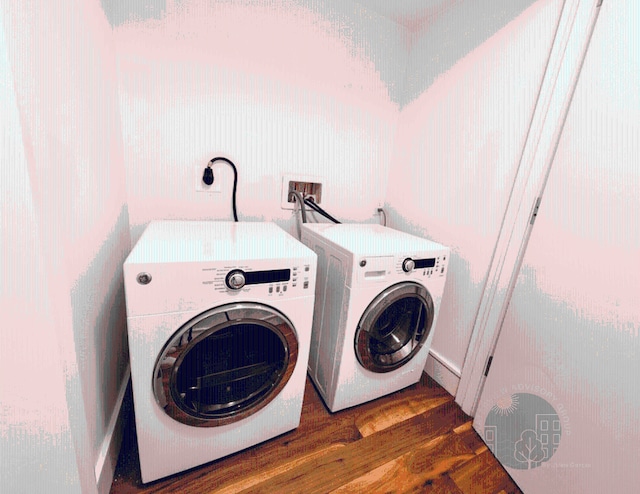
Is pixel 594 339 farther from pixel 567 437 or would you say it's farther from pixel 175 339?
pixel 175 339

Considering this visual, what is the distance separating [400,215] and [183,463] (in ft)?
4.93

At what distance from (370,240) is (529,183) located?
0.63m

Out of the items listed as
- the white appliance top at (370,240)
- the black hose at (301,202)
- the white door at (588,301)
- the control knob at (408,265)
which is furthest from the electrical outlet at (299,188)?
the white door at (588,301)

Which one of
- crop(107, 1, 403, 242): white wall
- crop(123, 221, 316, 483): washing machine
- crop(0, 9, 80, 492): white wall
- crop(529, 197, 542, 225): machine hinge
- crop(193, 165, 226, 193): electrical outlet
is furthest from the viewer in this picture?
crop(193, 165, 226, 193): electrical outlet

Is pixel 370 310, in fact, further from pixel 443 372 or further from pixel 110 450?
pixel 110 450

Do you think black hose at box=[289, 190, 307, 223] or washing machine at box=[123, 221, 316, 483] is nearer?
washing machine at box=[123, 221, 316, 483]

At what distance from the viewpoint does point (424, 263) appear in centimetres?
115

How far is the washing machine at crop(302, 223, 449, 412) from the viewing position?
3.49 ft

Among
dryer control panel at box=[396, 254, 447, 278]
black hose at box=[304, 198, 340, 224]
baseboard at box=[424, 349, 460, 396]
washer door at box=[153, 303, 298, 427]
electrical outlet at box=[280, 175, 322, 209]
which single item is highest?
electrical outlet at box=[280, 175, 322, 209]

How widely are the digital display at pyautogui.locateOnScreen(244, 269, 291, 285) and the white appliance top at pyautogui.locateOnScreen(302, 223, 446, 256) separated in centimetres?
28

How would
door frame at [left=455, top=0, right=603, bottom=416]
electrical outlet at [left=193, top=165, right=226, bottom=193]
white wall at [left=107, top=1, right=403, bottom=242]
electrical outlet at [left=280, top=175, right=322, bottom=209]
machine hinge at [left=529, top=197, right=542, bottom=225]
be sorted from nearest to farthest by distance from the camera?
door frame at [left=455, top=0, right=603, bottom=416] → machine hinge at [left=529, top=197, right=542, bottom=225] → white wall at [left=107, top=1, right=403, bottom=242] → electrical outlet at [left=193, top=165, right=226, bottom=193] → electrical outlet at [left=280, top=175, right=322, bottom=209]

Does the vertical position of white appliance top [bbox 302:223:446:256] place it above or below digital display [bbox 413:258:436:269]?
above

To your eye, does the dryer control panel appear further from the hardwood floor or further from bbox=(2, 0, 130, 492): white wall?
bbox=(2, 0, 130, 492): white wall

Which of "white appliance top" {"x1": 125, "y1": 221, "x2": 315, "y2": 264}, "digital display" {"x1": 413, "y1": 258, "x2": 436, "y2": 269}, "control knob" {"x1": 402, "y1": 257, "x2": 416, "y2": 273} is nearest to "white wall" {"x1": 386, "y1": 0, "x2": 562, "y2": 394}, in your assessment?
"digital display" {"x1": 413, "y1": 258, "x2": 436, "y2": 269}
